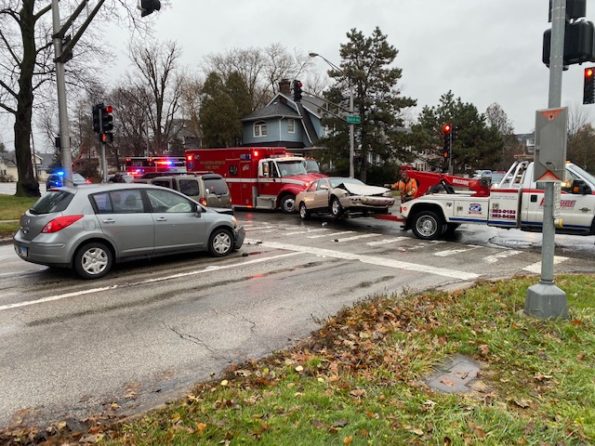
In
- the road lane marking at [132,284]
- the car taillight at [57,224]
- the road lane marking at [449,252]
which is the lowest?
the road lane marking at [449,252]

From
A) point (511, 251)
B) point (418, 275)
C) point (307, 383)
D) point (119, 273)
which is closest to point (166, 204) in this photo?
point (119, 273)

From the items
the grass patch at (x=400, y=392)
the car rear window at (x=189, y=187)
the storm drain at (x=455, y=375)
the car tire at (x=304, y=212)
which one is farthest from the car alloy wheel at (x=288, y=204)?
the storm drain at (x=455, y=375)

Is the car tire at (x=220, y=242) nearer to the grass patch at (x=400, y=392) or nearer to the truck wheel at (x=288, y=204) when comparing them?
the grass patch at (x=400, y=392)

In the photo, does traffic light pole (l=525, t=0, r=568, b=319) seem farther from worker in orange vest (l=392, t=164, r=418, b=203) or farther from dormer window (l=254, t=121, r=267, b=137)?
dormer window (l=254, t=121, r=267, b=137)

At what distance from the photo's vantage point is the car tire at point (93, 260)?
803 cm

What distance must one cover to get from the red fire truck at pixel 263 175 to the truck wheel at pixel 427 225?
7.75 metres

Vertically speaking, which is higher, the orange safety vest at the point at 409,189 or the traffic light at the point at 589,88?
the traffic light at the point at 589,88

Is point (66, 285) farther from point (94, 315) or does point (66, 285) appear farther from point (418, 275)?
point (418, 275)

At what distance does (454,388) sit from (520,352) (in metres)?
0.99

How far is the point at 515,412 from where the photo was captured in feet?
11.2

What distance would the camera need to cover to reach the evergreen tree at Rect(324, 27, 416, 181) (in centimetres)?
3247

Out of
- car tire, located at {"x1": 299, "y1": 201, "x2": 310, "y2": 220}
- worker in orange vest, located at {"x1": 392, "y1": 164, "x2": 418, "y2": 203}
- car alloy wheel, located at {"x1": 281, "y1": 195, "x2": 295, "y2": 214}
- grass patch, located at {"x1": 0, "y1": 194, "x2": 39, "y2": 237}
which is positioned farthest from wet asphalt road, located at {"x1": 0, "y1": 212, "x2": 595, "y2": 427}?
car alloy wheel, located at {"x1": 281, "y1": 195, "x2": 295, "y2": 214}

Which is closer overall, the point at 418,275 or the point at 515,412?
the point at 515,412

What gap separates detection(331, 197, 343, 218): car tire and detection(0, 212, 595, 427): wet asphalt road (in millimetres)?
4077
